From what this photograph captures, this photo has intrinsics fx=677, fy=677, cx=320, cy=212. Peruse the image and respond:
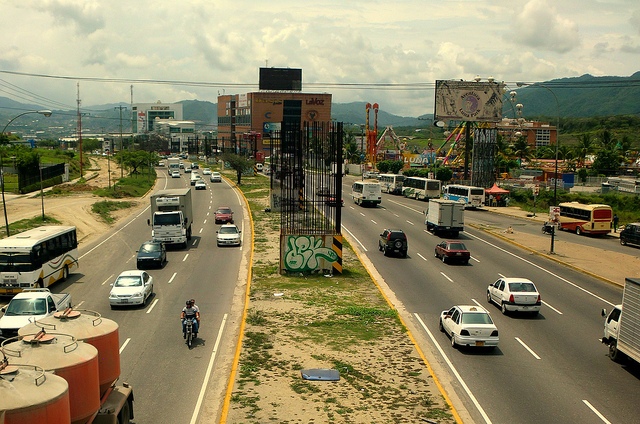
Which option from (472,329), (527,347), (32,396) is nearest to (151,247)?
(472,329)

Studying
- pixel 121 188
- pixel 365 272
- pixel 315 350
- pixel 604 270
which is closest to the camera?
pixel 315 350

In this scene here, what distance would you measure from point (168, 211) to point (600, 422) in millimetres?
33546

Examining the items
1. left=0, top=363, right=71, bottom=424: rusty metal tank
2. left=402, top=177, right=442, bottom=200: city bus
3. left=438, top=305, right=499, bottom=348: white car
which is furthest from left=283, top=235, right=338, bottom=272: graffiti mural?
left=402, top=177, right=442, bottom=200: city bus

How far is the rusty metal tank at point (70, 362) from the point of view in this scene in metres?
11.6

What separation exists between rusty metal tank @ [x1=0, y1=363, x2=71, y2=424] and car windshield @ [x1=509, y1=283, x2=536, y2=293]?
21747mm

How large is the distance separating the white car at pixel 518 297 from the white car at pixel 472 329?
5.47 metres

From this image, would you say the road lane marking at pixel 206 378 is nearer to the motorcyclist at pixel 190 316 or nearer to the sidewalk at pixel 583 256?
the motorcyclist at pixel 190 316

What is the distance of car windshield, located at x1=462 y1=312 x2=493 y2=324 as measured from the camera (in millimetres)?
23094

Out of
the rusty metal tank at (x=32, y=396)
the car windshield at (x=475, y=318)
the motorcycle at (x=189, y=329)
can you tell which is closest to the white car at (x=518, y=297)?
the car windshield at (x=475, y=318)

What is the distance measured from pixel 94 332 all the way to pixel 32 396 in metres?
3.86

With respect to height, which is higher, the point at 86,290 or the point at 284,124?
the point at 284,124

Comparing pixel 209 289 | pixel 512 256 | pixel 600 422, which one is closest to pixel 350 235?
pixel 512 256

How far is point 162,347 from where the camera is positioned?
877 inches

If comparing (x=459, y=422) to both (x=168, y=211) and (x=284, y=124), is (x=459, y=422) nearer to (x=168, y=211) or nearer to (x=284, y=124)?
(x=284, y=124)
